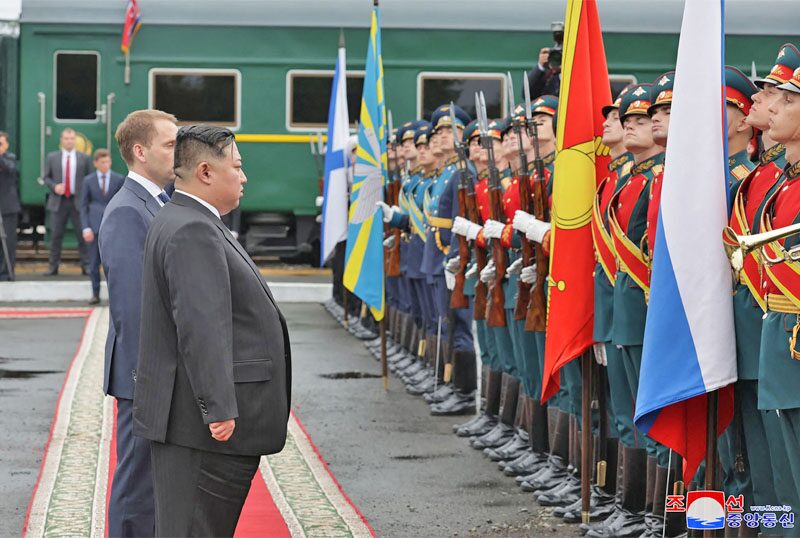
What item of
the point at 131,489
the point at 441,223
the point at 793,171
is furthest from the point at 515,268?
the point at 131,489

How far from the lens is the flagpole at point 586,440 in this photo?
5.85 meters

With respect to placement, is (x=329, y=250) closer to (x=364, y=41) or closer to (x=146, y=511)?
(x=364, y=41)

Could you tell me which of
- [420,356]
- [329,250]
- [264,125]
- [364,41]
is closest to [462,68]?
[364,41]

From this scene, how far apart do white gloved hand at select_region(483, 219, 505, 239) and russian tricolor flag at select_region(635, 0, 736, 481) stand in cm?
271

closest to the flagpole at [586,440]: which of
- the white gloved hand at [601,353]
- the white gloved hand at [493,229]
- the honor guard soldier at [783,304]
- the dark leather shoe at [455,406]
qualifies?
the white gloved hand at [601,353]

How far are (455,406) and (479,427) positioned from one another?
2.79 ft

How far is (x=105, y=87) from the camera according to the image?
1716 centimetres

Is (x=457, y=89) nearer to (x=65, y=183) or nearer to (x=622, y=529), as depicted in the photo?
(x=65, y=183)

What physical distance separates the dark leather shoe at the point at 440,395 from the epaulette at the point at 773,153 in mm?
4712

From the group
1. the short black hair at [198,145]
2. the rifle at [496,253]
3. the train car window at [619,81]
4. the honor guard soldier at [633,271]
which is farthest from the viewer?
the train car window at [619,81]

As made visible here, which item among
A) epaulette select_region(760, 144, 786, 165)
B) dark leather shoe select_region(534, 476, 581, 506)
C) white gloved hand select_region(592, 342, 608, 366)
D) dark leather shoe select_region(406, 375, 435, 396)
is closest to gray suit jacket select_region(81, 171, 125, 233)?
dark leather shoe select_region(406, 375, 435, 396)

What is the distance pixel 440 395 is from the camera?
9359mm

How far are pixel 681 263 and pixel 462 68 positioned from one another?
42.6 feet

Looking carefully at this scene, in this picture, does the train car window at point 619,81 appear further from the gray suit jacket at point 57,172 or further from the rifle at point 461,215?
the rifle at point 461,215
